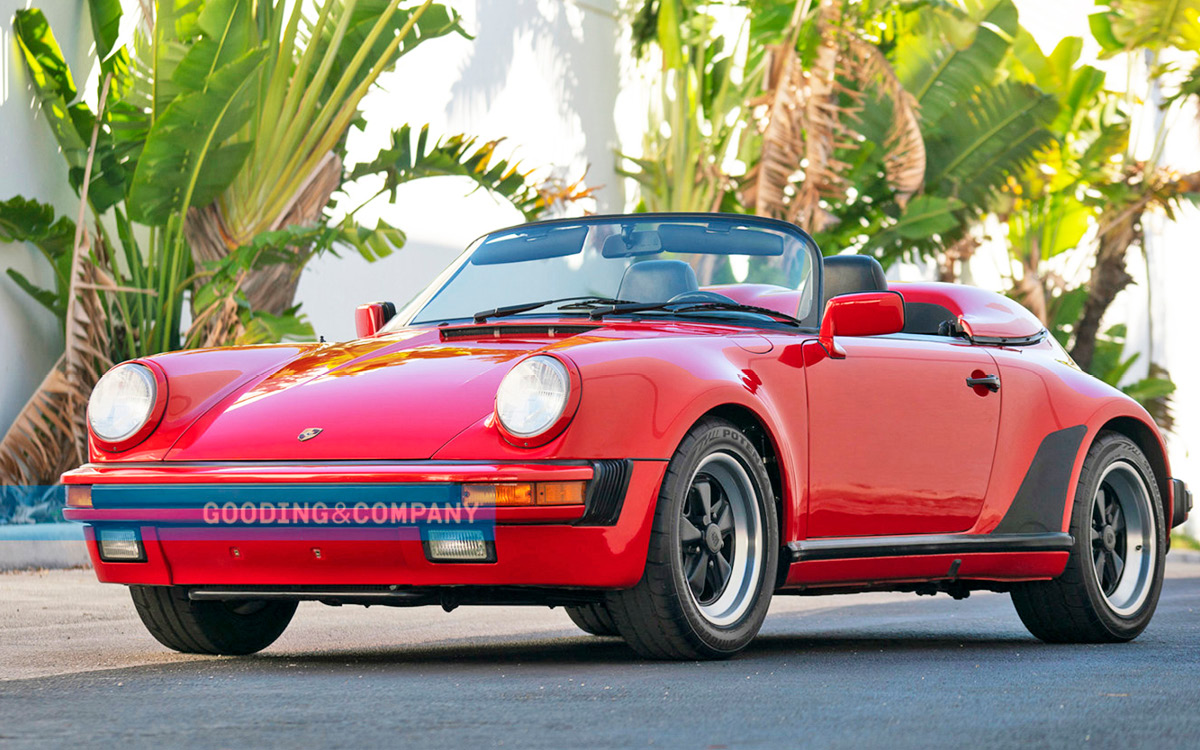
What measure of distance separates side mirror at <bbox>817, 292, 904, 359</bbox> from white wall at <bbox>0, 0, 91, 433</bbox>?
26.5 ft

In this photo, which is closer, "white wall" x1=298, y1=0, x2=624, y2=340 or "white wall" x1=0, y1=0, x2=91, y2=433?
"white wall" x1=0, y1=0, x2=91, y2=433

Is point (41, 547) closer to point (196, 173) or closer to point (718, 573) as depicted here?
point (196, 173)

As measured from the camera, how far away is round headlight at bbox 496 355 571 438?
4695mm

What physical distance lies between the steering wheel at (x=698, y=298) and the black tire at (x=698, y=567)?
0.76 meters

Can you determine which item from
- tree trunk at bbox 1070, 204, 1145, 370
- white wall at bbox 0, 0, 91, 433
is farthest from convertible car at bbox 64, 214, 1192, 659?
tree trunk at bbox 1070, 204, 1145, 370

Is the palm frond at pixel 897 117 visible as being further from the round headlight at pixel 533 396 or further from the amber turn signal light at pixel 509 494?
the amber turn signal light at pixel 509 494

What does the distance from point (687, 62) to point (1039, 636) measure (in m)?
12.9

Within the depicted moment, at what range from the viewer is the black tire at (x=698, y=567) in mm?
4805

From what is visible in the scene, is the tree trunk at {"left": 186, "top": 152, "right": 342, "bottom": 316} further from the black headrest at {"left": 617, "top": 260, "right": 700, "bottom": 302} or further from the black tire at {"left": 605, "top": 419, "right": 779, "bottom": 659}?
the black tire at {"left": 605, "top": 419, "right": 779, "bottom": 659}

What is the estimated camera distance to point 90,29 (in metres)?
13.0

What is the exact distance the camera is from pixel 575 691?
14.4ft

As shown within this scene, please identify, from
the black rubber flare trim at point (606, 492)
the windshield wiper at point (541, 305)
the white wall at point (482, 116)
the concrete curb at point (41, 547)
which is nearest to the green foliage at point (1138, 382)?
the white wall at point (482, 116)

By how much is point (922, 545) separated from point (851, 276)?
102 cm

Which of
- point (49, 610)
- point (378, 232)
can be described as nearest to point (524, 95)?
point (378, 232)
